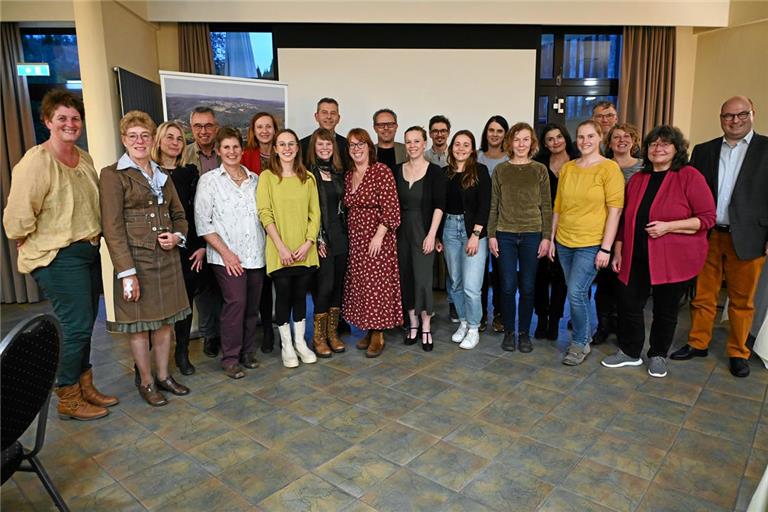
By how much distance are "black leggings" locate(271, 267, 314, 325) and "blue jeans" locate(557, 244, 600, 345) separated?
166 cm

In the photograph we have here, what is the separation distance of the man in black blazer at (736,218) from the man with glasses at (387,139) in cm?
209

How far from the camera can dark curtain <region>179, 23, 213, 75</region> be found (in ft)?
17.8

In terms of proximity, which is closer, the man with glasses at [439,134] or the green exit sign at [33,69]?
the man with glasses at [439,134]

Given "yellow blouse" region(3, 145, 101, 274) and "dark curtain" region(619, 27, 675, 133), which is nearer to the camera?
"yellow blouse" region(3, 145, 101, 274)

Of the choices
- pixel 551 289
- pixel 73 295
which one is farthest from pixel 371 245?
pixel 73 295

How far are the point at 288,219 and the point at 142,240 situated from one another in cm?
83

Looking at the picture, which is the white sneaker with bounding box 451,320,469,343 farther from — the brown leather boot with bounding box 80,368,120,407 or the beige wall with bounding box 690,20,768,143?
the beige wall with bounding box 690,20,768,143

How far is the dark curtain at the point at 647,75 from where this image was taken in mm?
5625

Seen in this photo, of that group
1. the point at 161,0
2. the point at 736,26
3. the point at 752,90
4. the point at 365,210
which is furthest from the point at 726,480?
the point at 161,0

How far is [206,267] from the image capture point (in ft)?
11.0

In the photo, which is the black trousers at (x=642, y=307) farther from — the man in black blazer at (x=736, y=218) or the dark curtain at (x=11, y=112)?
the dark curtain at (x=11, y=112)

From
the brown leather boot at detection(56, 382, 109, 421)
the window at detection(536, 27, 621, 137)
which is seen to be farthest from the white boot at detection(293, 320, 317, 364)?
the window at detection(536, 27, 621, 137)

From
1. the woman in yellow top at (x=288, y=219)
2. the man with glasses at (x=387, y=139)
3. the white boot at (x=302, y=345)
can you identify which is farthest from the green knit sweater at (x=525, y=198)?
the white boot at (x=302, y=345)

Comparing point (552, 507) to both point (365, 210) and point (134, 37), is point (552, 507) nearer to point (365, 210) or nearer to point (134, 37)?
point (365, 210)
